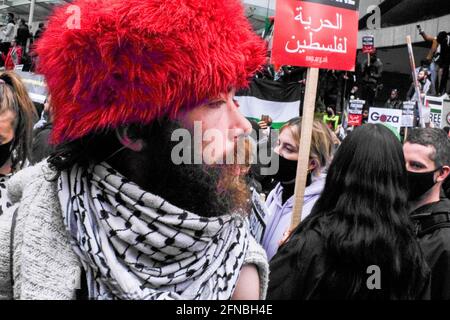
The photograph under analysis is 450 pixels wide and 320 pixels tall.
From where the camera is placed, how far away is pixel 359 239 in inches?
71.0

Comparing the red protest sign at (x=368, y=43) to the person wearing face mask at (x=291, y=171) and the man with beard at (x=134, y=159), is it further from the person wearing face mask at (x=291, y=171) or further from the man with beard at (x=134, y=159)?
the man with beard at (x=134, y=159)

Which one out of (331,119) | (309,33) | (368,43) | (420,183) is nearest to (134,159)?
(420,183)

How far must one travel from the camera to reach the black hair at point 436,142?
2.65 m

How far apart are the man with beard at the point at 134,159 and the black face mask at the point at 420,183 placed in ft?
5.52

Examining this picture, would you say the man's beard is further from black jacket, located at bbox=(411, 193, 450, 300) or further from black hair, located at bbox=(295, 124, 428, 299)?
black jacket, located at bbox=(411, 193, 450, 300)

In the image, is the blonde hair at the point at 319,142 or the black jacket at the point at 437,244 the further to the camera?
the blonde hair at the point at 319,142

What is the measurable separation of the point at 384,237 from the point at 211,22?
1.09 meters

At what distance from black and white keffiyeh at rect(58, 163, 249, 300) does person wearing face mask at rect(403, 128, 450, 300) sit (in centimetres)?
145

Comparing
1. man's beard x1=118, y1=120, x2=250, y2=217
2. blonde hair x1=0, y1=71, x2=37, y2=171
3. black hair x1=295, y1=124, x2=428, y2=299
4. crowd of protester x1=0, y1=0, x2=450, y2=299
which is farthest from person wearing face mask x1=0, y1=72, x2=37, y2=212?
black hair x1=295, y1=124, x2=428, y2=299

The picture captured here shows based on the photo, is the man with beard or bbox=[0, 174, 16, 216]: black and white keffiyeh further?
bbox=[0, 174, 16, 216]: black and white keffiyeh

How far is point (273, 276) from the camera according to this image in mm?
1926

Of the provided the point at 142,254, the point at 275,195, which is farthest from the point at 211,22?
the point at 275,195

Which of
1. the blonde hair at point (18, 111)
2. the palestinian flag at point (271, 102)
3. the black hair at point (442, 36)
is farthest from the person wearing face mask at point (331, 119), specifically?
the blonde hair at point (18, 111)

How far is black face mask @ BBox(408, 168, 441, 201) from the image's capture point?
8.46 ft
